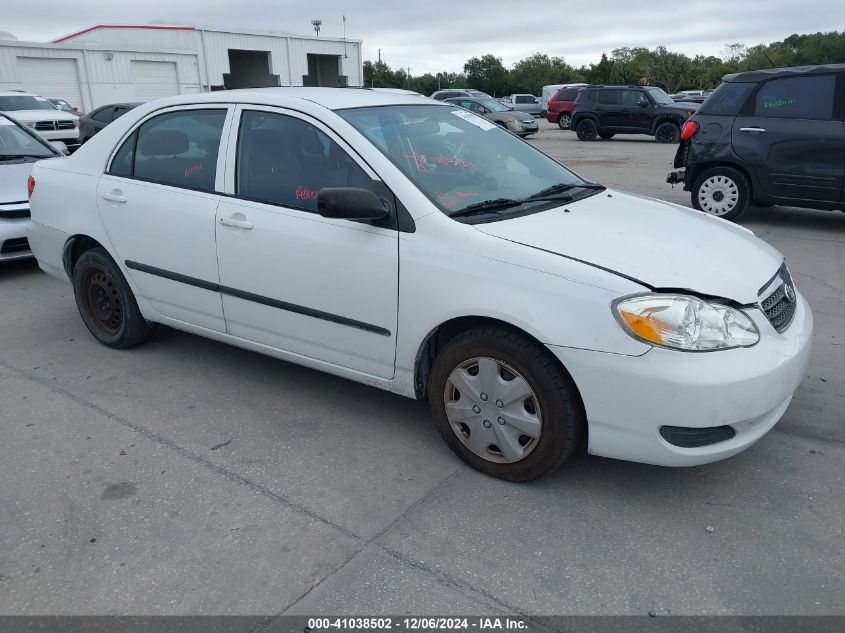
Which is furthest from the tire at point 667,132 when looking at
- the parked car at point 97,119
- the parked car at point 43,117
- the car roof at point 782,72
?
the parked car at point 43,117

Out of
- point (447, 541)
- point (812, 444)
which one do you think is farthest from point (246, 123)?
point (812, 444)

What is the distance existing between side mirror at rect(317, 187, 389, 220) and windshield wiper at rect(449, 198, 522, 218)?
34cm

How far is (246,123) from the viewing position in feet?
12.4

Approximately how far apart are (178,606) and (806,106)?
8.13m

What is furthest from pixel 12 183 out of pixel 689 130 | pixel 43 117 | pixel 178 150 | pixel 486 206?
pixel 43 117

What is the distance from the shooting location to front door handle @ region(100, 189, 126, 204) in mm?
4242

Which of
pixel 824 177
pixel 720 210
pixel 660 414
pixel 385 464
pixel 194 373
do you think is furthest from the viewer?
pixel 720 210

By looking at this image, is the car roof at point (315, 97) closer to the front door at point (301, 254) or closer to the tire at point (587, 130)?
the front door at point (301, 254)

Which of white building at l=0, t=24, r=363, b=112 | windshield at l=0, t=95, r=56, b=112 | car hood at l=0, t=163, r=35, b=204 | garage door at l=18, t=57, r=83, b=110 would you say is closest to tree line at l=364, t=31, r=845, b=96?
white building at l=0, t=24, r=363, b=112

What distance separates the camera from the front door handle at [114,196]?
4.24 metres

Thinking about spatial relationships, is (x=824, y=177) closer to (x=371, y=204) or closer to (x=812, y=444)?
(x=812, y=444)

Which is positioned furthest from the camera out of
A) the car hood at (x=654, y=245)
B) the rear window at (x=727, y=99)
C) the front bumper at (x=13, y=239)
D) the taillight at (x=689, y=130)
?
the taillight at (x=689, y=130)

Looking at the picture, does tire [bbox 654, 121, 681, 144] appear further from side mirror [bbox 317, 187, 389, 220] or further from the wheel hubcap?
side mirror [bbox 317, 187, 389, 220]

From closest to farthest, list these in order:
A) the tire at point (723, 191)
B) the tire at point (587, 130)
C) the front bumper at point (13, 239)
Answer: the front bumper at point (13, 239)
the tire at point (723, 191)
the tire at point (587, 130)
